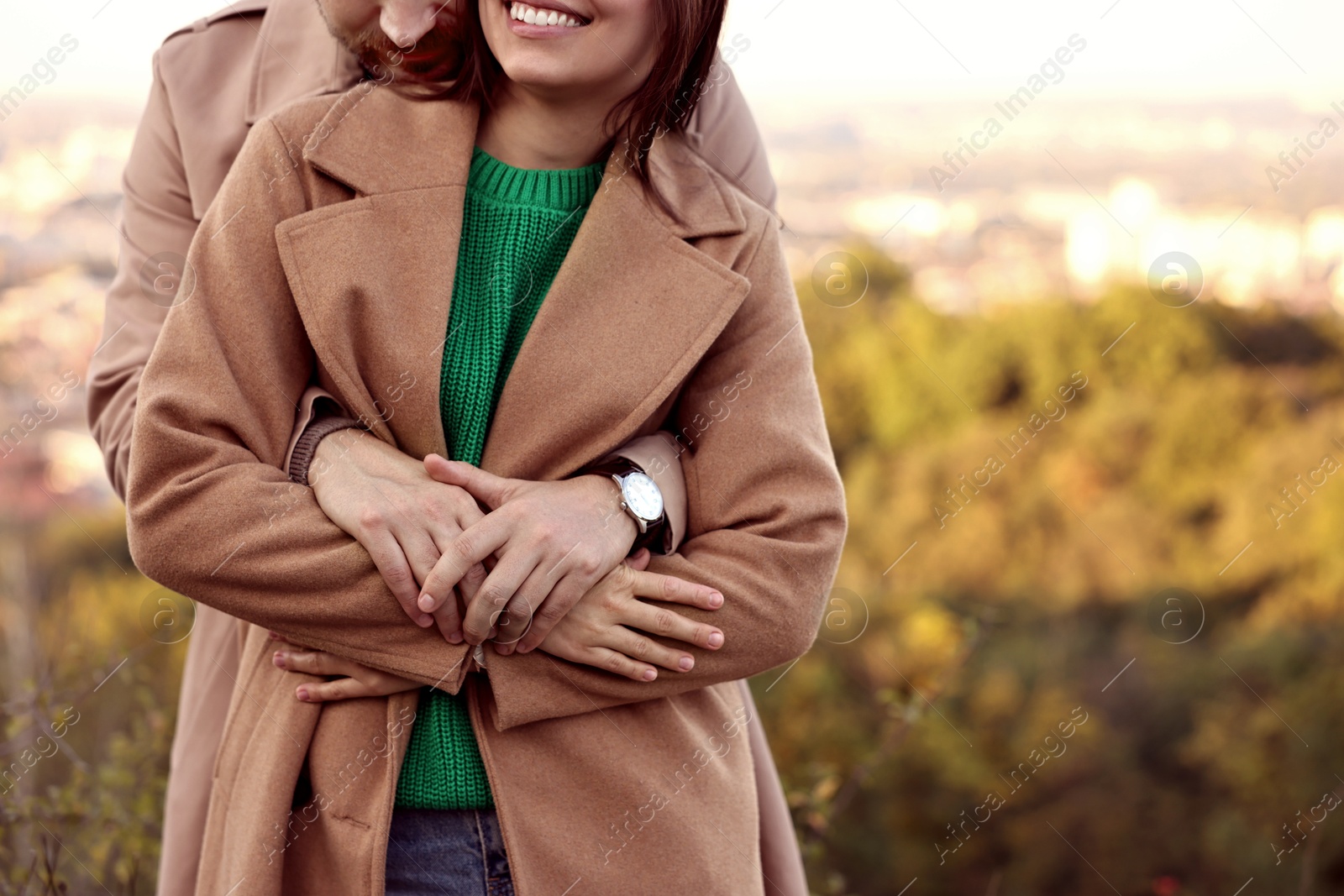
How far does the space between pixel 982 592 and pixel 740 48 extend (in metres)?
9.78

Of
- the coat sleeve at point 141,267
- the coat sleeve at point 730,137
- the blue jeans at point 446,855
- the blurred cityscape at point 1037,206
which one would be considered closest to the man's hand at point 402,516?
the blue jeans at point 446,855

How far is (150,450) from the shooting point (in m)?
1.37

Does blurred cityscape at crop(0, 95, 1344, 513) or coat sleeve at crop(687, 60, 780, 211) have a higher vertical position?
coat sleeve at crop(687, 60, 780, 211)

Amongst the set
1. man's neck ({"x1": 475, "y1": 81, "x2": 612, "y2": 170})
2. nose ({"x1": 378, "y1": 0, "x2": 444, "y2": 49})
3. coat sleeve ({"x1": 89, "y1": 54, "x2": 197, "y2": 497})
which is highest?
nose ({"x1": 378, "y1": 0, "x2": 444, "y2": 49})

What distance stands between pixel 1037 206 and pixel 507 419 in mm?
12055

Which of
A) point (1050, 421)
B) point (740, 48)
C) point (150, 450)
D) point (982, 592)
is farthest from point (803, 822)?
point (1050, 421)

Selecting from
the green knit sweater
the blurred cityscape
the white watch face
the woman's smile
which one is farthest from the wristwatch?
the blurred cityscape

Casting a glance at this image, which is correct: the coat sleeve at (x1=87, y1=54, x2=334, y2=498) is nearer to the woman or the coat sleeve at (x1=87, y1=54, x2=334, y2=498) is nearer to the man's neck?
the woman

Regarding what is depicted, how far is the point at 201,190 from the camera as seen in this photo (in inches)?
72.5

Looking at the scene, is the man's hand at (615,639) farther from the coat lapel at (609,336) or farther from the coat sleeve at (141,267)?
the coat sleeve at (141,267)

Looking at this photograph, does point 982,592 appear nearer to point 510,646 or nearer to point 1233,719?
point 1233,719

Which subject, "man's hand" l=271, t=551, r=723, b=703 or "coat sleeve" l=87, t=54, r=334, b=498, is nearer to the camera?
"man's hand" l=271, t=551, r=723, b=703

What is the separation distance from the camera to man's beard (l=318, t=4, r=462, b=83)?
1.64 meters

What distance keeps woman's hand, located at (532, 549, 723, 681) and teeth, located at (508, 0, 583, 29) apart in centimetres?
70
